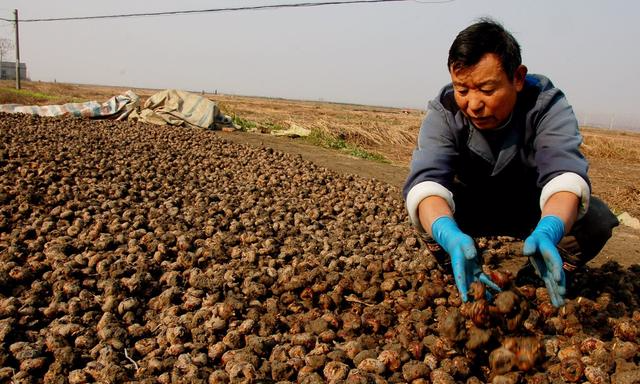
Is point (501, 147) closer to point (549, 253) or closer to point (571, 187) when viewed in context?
point (571, 187)

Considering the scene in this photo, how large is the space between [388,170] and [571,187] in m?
5.41

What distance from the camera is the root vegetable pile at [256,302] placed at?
1828mm

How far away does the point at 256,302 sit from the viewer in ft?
7.82

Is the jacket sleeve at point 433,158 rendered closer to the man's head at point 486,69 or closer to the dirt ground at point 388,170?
the man's head at point 486,69

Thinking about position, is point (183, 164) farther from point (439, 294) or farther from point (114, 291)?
point (439, 294)

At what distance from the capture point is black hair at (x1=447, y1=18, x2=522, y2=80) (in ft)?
6.67

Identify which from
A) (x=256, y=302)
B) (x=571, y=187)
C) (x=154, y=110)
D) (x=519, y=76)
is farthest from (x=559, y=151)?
(x=154, y=110)

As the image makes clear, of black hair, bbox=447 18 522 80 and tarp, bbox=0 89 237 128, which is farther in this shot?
tarp, bbox=0 89 237 128

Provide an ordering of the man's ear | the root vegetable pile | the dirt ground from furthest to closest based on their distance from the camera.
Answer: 1. the dirt ground
2. the man's ear
3. the root vegetable pile

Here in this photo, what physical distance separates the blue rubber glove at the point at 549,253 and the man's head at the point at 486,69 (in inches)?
21.2

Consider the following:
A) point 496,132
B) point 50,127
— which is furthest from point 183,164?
point 496,132

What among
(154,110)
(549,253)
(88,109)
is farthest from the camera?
(154,110)

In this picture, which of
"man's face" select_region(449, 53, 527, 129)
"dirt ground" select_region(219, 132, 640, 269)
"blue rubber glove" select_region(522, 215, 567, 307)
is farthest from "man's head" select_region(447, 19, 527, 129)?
"dirt ground" select_region(219, 132, 640, 269)

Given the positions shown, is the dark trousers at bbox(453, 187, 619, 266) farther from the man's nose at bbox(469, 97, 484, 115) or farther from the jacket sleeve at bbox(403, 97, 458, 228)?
the man's nose at bbox(469, 97, 484, 115)
